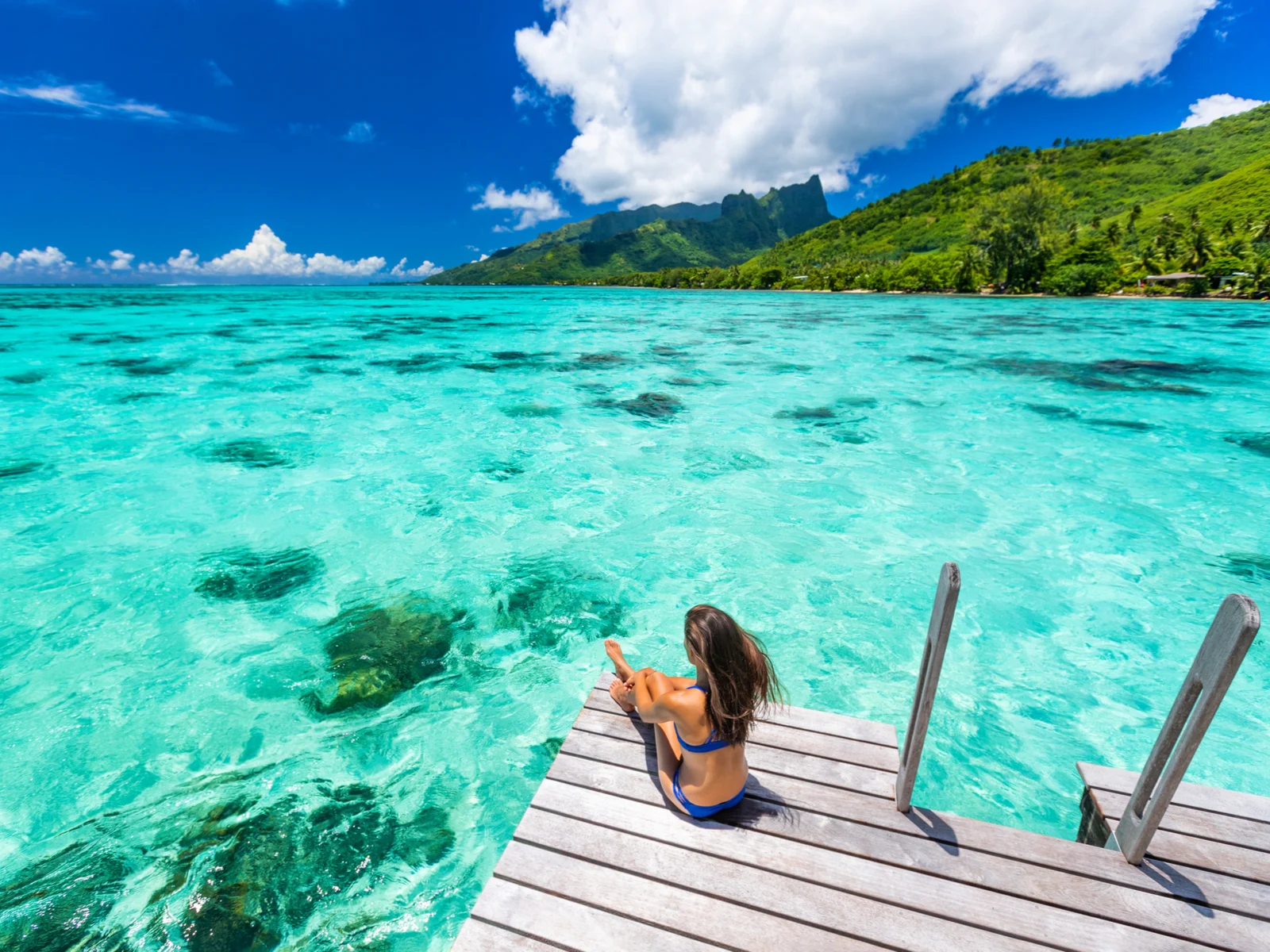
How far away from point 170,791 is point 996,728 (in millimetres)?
6971

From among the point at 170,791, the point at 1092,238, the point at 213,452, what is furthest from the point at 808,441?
the point at 1092,238

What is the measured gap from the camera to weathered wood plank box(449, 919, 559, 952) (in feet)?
7.39

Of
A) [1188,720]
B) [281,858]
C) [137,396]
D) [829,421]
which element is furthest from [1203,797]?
[137,396]

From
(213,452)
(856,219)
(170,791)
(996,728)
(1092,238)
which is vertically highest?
(856,219)

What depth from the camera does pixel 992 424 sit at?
1402 cm

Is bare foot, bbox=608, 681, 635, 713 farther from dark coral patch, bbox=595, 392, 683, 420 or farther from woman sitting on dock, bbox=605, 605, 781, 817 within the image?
dark coral patch, bbox=595, 392, 683, 420

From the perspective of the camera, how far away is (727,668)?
105 inches

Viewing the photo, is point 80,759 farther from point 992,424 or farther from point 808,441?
point 992,424

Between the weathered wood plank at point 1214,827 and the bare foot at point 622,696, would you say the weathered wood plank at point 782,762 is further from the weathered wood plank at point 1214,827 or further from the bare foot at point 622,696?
the weathered wood plank at point 1214,827

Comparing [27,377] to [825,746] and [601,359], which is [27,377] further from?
[825,746]

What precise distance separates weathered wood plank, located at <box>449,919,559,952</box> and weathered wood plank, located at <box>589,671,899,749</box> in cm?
141

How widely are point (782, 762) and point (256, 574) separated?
7.12 meters

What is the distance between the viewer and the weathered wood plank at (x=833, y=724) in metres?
3.28

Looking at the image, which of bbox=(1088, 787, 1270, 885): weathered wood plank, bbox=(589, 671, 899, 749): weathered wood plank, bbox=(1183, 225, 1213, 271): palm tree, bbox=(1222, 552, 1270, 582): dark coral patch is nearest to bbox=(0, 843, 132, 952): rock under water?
bbox=(589, 671, 899, 749): weathered wood plank
